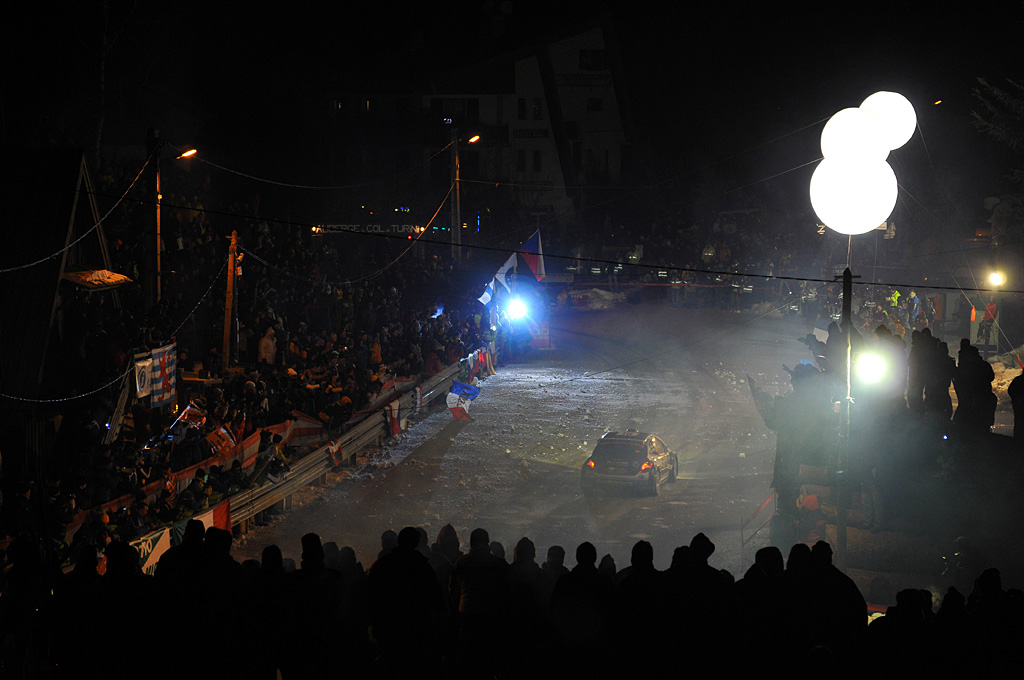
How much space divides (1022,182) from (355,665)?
1210 inches

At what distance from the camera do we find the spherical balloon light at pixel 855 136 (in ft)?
36.9

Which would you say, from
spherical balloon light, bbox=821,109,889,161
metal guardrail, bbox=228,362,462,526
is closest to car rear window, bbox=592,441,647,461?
metal guardrail, bbox=228,362,462,526

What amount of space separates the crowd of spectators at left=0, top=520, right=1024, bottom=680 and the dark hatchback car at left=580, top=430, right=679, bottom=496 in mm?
10938

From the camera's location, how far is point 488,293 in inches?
1193

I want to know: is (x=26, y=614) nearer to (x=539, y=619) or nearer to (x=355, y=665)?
(x=355, y=665)

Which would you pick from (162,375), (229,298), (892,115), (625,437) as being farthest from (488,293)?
(892,115)

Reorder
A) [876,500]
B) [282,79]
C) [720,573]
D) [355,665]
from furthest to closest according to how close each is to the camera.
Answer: [282,79], [876,500], [720,573], [355,665]

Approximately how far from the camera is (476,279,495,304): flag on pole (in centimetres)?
2990

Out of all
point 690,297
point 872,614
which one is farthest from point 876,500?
point 690,297

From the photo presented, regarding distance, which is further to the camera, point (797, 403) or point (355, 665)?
point (797, 403)

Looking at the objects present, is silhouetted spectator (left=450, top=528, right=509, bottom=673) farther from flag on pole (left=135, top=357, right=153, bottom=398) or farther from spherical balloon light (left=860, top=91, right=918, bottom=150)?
flag on pole (left=135, top=357, right=153, bottom=398)

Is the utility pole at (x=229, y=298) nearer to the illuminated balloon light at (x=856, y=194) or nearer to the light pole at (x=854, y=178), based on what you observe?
the light pole at (x=854, y=178)

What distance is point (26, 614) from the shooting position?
6.27 metres

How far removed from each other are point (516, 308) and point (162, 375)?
20.4 metres
